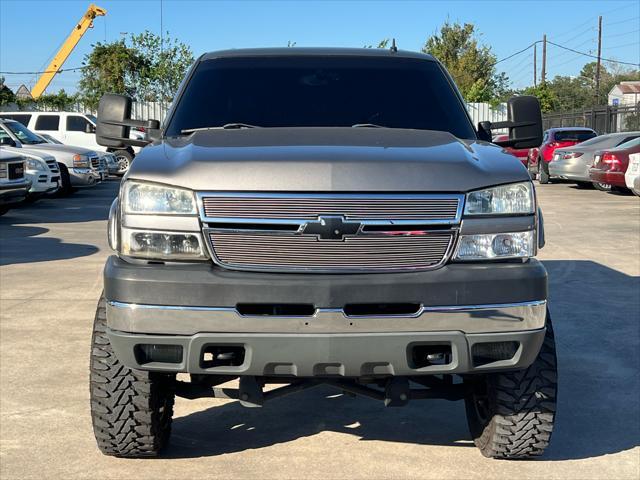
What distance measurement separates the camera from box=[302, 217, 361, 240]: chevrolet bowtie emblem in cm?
366

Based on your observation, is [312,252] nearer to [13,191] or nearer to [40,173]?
[13,191]

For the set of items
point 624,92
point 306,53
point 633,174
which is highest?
point 624,92

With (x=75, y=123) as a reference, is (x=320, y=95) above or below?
below

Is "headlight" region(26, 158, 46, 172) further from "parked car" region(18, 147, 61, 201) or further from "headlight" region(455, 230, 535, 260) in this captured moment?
"headlight" region(455, 230, 535, 260)

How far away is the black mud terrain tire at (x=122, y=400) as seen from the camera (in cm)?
412

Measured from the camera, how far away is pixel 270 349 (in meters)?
3.61

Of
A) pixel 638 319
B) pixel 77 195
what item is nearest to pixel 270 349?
pixel 638 319

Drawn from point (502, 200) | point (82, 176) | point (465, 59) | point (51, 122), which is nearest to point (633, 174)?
point (82, 176)

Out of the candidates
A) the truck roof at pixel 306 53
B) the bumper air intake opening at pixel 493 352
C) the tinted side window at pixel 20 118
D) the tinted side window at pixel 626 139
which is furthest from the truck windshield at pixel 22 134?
the bumper air intake opening at pixel 493 352

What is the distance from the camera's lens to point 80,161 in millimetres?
21375

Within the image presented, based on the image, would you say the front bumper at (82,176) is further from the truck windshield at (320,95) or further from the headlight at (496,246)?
the headlight at (496,246)

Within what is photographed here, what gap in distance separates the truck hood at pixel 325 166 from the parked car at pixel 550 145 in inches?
877

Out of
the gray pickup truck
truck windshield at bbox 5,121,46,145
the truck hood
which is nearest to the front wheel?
truck windshield at bbox 5,121,46,145

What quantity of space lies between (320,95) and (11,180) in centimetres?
1101
